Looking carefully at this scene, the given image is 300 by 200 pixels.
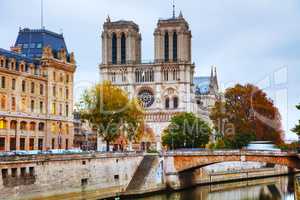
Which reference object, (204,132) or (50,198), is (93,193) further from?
(204,132)

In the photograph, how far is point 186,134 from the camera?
108m

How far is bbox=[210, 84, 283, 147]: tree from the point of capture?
9862 centimetres

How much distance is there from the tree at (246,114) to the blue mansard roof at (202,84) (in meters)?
73.4

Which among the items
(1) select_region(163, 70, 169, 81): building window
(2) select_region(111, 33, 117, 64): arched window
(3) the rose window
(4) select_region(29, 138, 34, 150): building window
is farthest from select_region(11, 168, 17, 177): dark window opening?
(2) select_region(111, 33, 117, 64): arched window

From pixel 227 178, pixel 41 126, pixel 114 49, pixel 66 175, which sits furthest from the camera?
pixel 114 49

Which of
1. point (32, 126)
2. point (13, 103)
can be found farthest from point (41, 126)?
point (13, 103)

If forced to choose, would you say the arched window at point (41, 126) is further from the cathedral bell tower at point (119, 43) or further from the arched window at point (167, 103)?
the cathedral bell tower at point (119, 43)

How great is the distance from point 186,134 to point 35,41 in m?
32.0

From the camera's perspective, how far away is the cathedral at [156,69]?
461 feet

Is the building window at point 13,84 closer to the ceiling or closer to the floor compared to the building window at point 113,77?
closer to the floor

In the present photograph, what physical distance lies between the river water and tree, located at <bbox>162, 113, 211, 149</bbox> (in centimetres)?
1637

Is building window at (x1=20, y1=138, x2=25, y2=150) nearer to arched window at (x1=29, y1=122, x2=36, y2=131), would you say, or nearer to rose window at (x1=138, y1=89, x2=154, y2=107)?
arched window at (x1=29, y1=122, x2=36, y2=131)

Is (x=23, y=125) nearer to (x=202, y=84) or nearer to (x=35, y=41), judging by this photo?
(x=35, y=41)

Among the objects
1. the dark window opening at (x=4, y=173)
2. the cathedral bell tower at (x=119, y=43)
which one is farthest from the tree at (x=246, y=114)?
the dark window opening at (x=4, y=173)
